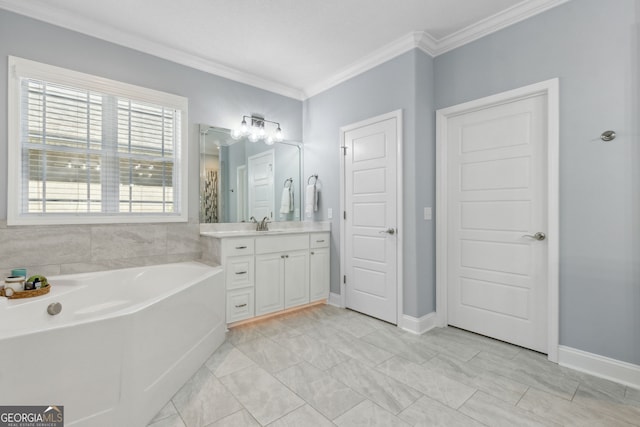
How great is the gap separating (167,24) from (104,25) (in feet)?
1.75

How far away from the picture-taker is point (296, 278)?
334 centimetres

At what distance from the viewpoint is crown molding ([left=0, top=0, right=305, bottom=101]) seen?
2.34 m

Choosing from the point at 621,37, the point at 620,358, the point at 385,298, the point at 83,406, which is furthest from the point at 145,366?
the point at 621,37

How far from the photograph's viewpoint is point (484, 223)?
267 centimetres

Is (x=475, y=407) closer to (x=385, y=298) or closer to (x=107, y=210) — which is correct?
(x=385, y=298)

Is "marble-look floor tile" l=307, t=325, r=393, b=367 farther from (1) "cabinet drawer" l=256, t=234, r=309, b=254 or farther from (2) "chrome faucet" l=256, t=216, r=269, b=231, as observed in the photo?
(2) "chrome faucet" l=256, t=216, r=269, b=231

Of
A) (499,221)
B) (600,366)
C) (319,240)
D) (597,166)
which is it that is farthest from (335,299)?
(597,166)

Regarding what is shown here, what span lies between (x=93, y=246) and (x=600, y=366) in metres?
3.91

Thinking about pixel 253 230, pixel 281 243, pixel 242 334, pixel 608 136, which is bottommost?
pixel 242 334

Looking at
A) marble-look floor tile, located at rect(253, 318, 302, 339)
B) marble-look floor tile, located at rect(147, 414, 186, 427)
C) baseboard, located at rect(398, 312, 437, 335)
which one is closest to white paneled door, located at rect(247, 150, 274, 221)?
marble-look floor tile, located at rect(253, 318, 302, 339)

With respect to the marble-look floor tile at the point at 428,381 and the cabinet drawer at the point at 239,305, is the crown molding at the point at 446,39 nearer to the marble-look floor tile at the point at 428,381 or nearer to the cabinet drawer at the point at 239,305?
the cabinet drawer at the point at 239,305

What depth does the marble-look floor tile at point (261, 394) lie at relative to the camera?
1672 millimetres

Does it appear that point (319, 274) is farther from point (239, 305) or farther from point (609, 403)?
point (609, 403)

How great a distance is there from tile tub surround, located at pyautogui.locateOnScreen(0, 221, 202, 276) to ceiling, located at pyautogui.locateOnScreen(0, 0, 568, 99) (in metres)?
1.67
